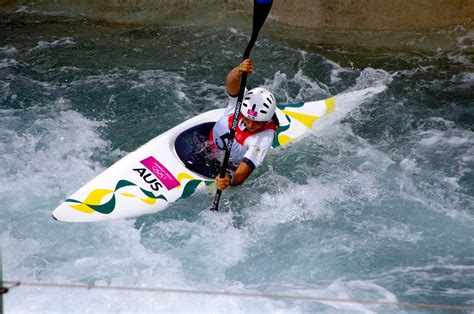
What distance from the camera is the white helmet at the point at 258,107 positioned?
4.54m

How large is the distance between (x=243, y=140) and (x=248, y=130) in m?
0.09

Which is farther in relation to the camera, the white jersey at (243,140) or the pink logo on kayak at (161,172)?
the pink logo on kayak at (161,172)

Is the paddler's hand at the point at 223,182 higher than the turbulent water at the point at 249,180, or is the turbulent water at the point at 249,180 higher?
the paddler's hand at the point at 223,182

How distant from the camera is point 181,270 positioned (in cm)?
440

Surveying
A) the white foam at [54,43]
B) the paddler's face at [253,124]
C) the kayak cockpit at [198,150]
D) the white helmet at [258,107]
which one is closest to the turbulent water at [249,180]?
the white foam at [54,43]

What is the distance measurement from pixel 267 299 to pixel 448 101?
11.6 feet

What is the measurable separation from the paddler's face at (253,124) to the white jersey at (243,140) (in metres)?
0.05

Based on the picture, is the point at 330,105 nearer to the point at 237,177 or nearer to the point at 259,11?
the point at 259,11

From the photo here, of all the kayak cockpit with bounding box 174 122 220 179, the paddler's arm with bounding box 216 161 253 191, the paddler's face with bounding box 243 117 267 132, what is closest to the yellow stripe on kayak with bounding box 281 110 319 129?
the kayak cockpit with bounding box 174 122 220 179

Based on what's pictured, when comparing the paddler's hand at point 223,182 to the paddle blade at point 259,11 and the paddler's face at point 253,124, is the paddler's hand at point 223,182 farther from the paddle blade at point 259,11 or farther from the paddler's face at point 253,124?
the paddle blade at point 259,11

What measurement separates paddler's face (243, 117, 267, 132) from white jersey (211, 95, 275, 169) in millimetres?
46

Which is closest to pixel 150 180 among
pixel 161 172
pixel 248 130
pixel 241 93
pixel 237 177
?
pixel 161 172

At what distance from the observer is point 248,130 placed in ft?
15.4

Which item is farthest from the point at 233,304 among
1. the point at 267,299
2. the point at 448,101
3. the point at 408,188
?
the point at 448,101
